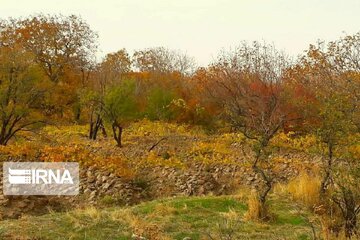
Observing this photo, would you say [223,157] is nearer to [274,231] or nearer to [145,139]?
[145,139]

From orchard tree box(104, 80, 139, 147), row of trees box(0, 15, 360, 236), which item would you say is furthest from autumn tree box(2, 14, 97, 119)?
orchard tree box(104, 80, 139, 147)

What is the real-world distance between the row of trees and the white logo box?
424 cm

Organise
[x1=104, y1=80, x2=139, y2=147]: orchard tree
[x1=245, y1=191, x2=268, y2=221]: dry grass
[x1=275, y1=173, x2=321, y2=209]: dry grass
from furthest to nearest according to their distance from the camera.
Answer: [x1=104, y1=80, x2=139, y2=147]: orchard tree → [x1=275, y1=173, x2=321, y2=209]: dry grass → [x1=245, y1=191, x2=268, y2=221]: dry grass

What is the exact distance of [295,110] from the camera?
1981 centimetres

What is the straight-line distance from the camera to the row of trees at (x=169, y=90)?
13773mm

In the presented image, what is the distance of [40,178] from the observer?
12156mm

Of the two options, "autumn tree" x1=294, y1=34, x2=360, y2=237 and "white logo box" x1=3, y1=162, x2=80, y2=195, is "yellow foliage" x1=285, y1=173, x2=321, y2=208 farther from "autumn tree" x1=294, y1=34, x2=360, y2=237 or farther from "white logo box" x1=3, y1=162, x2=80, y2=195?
"white logo box" x1=3, y1=162, x2=80, y2=195

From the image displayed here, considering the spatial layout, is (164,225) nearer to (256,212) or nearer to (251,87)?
(256,212)

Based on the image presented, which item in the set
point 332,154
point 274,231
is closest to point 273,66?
point 332,154

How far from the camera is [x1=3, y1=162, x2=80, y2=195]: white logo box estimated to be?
441 inches

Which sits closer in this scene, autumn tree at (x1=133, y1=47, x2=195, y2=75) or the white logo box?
the white logo box

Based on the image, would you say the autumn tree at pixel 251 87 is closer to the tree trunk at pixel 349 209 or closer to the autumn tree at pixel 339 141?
the autumn tree at pixel 339 141

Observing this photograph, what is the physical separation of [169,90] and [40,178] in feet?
41.6

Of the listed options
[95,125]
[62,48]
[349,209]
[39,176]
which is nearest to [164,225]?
[349,209]
